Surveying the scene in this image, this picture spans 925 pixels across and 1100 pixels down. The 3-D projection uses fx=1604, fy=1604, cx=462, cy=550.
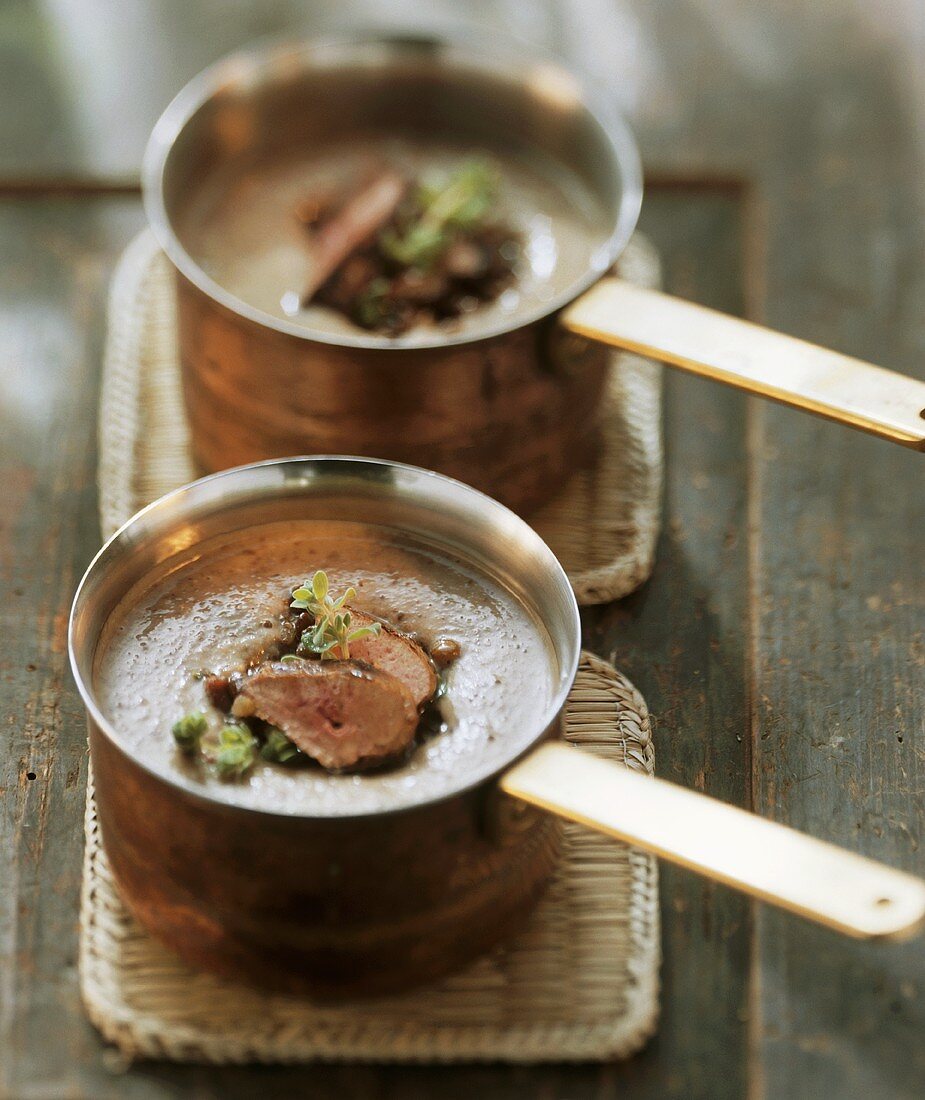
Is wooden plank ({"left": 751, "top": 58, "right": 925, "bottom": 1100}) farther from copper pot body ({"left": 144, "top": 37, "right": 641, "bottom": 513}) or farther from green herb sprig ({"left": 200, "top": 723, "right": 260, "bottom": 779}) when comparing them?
green herb sprig ({"left": 200, "top": 723, "right": 260, "bottom": 779})

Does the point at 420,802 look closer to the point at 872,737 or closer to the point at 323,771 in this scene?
the point at 323,771

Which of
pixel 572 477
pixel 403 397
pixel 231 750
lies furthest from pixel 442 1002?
pixel 572 477

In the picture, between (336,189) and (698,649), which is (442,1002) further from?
(336,189)

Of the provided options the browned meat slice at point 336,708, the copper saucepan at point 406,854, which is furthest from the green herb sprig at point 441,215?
the browned meat slice at point 336,708

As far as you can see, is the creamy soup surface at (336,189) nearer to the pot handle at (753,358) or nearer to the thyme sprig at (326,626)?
the pot handle at (753,358)

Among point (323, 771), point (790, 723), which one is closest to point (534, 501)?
point (790, 723)

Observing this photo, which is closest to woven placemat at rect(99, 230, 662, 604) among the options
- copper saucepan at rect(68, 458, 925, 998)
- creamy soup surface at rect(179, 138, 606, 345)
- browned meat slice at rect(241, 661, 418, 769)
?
creamy soup surface at rect(179, 138, 606, 345)
